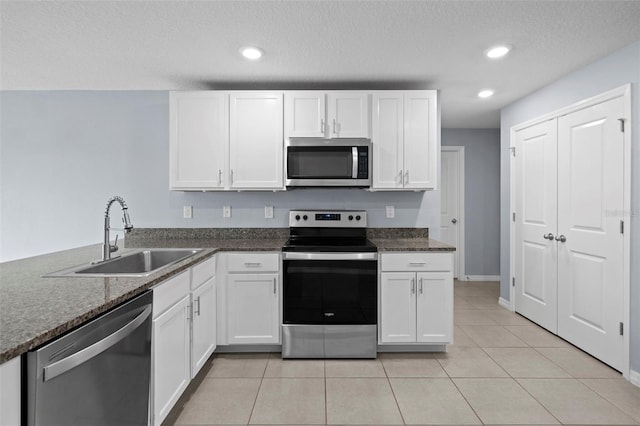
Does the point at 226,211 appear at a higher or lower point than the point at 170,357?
higher

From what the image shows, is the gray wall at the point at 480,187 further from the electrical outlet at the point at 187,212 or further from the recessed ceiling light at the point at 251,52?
the electrical outlet at the point at 187,212

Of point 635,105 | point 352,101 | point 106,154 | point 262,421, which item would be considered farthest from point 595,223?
point 106,154

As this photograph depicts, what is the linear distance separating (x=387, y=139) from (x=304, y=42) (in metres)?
1.09

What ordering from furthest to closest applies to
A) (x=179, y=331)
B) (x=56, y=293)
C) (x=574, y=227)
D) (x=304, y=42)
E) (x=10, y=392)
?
(x=574, y=227)
(x=304, y=42)
(x=179, y=331)
(x=56, y=293)
(x=10, y=392)

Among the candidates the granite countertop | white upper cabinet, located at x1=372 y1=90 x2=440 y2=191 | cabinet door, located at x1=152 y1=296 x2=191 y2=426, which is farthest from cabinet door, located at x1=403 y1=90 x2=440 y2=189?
cabinet door, located at x1=152 y1=296 x2=191 y2=426

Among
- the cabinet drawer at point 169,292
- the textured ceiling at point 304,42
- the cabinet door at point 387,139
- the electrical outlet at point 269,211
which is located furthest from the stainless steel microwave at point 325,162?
the cabinet drawer at point 169,292

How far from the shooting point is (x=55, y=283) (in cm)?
146

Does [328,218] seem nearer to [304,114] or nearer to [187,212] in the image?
[304,114]

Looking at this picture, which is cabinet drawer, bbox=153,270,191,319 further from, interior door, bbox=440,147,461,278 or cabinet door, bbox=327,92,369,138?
interior door, bbox=440,147,461,278

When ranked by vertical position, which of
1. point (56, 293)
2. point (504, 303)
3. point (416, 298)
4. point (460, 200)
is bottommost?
point (504, 303)

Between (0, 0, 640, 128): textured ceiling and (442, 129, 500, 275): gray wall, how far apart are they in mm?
1882

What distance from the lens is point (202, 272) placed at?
2.31 meters

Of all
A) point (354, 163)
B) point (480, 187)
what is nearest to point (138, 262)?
point (354, 163)

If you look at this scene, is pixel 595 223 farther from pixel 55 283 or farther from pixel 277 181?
pixel 55 283
